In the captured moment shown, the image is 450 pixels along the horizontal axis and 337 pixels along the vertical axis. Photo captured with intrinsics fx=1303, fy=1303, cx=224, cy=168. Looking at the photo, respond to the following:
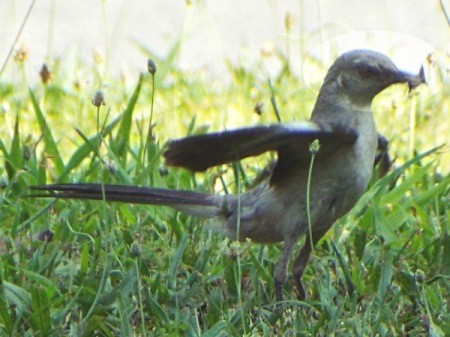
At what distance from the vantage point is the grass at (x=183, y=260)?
4.25 metres

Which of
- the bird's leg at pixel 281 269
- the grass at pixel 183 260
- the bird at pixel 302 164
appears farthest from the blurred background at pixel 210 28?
the bird's leg at pixel 281 269

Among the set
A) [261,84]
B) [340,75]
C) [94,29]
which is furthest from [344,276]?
[94,29]

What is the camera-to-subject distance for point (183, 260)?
15.9 feet

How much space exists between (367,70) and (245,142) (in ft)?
1.99

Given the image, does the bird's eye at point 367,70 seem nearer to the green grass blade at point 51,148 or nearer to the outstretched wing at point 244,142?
the outstretched wing at point 244,142

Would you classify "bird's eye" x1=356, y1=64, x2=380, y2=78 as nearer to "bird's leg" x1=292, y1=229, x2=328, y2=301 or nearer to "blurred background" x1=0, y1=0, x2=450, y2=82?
"bird's leg" x1=292, y1=229, x2=328, y2=301

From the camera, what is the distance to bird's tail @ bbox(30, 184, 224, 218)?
185 inches

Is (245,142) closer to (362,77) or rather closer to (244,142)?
(244,142)

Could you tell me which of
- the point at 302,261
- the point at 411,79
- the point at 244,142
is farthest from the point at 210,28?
the point at 244,142

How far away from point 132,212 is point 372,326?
1.41m

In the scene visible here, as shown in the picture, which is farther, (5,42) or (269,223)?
(5,42)

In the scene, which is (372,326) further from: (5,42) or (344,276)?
(5,42)

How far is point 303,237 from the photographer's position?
16.4 feet

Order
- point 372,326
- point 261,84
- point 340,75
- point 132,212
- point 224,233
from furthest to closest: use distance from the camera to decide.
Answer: point 261,84 → point 132,212 → point 224,233 → point 340,75 → point 372,326
